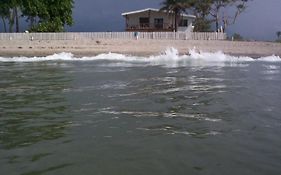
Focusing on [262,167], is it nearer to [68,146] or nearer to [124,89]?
[68,146]

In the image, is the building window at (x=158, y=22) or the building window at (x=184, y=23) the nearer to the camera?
the building window at (x=158, y=22)

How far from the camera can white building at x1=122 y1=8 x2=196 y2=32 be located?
56031 millimetres

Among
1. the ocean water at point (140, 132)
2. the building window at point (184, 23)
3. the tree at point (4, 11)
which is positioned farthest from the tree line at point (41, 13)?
the ocean water at point (140, 132)

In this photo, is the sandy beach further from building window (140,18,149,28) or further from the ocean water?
the ocean water

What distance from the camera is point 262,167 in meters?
5.13

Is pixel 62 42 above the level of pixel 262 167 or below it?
above

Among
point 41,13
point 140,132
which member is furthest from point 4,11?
point 140,132

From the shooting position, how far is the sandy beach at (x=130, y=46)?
133 ft

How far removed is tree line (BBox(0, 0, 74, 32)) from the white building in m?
8.76

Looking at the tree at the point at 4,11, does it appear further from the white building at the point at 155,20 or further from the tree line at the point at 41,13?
the white building at the point at 155,20

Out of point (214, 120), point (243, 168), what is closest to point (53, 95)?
point (214, 120)

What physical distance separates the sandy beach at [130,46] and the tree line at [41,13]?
6543 millimetres

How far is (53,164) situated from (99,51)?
116 feet

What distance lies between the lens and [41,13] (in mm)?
49844
